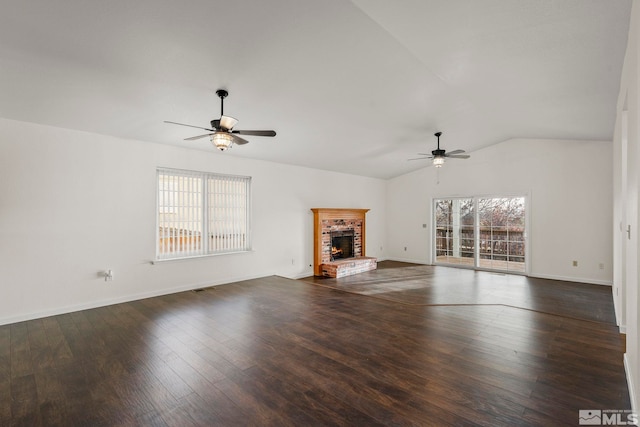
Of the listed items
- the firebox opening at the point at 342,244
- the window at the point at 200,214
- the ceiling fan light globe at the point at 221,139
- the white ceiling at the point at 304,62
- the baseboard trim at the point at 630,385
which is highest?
the white ceiling at the point at 304,62

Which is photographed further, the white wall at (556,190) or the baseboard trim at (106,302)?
the white wall at (556,190)

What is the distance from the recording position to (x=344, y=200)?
8.11 metres

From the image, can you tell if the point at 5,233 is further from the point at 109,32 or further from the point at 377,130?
the point at 377,130

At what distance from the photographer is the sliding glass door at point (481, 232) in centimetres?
688

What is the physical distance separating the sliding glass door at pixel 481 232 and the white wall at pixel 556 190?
0.77 feet

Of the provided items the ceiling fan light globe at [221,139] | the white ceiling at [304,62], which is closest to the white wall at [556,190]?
the white ceiling at [304,62]

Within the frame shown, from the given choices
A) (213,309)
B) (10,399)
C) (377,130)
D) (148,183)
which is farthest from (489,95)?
(10,399)

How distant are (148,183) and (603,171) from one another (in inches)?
330

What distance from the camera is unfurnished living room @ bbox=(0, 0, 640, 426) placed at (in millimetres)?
2146

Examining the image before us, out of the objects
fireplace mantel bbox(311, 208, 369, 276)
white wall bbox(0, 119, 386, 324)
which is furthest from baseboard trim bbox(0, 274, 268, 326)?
fireplace mantel bbox(311, 208, 369, 276)

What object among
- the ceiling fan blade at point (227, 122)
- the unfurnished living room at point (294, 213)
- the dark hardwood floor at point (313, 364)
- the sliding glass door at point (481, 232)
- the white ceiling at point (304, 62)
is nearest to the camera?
the dark hardwood floor at point (313, 364)
